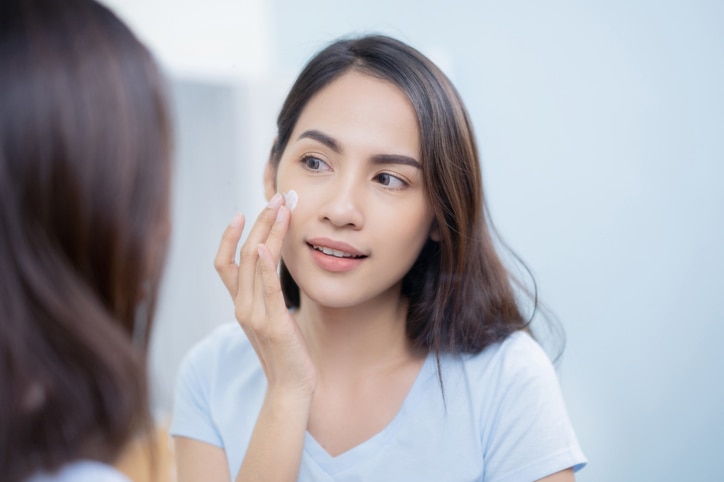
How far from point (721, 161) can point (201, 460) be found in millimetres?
1119

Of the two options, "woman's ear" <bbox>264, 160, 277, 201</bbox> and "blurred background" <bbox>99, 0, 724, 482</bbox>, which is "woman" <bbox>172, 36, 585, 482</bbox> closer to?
"woman's ear" <bbox>264, 160, 277, 201</bbox>

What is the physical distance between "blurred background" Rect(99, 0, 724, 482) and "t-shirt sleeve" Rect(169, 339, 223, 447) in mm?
198

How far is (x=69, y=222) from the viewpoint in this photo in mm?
584

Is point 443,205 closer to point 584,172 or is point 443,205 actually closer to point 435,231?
point 435,231

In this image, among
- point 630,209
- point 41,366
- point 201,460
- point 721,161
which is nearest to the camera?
point 41,366

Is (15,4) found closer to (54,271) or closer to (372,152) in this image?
(54,271)

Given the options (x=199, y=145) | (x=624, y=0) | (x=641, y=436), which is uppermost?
(x=624, y=0)

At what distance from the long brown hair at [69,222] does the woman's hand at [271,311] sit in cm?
37

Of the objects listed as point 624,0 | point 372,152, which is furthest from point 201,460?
point 624,0

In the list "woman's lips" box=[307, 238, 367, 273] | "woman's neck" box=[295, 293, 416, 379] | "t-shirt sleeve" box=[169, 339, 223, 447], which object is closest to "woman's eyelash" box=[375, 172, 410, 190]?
"woman's lips" box=[307, 238, 367, 273]

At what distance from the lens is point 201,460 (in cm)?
111

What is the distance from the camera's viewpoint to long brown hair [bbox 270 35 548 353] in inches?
41.0

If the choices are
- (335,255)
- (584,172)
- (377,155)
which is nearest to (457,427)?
(335,255)

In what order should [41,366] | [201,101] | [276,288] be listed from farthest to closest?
[201,101], [276,288], [41,366]
